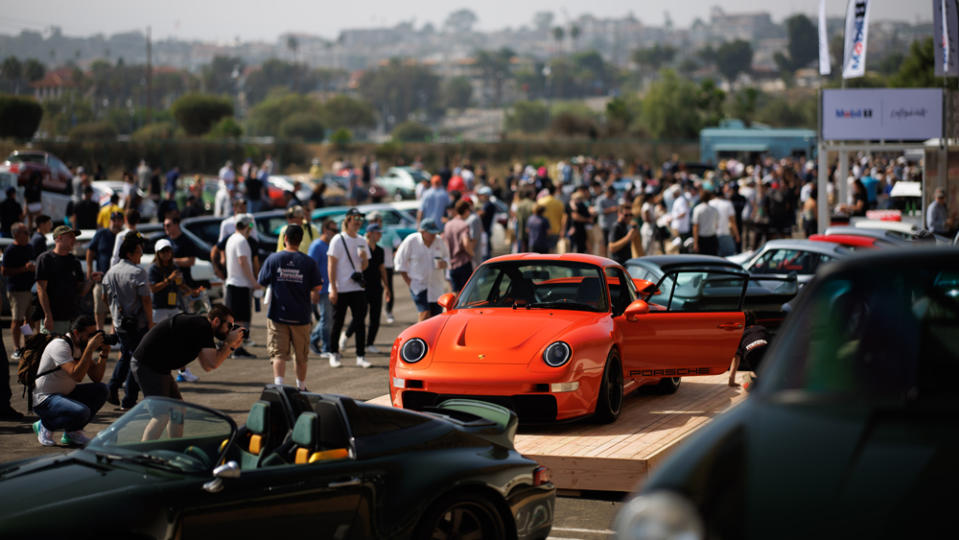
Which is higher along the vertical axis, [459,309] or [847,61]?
[847,61]

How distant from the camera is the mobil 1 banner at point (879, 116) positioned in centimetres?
2547

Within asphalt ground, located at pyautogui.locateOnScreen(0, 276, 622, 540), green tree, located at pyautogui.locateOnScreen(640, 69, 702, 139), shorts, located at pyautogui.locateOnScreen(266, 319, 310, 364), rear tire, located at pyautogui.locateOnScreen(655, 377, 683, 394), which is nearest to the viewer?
asphalt ground, located at pyautogui.locateOnScreen(0, 276, 622, 540)

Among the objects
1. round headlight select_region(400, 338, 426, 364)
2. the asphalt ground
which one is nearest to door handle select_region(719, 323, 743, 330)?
the asphalt ground

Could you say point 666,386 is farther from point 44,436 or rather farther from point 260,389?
point 44,436

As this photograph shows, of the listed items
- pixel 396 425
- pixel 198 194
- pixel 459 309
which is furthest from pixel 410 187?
pixel 396 425

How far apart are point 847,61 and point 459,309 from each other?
779 inches

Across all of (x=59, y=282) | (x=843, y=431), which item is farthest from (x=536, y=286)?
(x=843, y=431)

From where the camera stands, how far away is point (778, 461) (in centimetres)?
331

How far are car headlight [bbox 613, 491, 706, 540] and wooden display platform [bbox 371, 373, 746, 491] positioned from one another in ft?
15.5

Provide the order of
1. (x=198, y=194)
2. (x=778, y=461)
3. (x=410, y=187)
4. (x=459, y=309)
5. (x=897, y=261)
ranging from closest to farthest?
(x=778, y=461) → (x=897, y=261) → (x=459, y=309) → (x=198, y=194) → (x=410, y=187)

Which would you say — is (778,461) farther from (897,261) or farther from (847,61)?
(847,61)

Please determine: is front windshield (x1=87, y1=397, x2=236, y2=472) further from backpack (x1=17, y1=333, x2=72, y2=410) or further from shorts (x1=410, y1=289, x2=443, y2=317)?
shorts (x1=410, y1=289, x2=443, y2=317)

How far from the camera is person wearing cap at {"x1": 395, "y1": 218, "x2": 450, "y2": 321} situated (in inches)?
563

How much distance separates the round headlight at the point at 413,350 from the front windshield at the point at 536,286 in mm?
961
